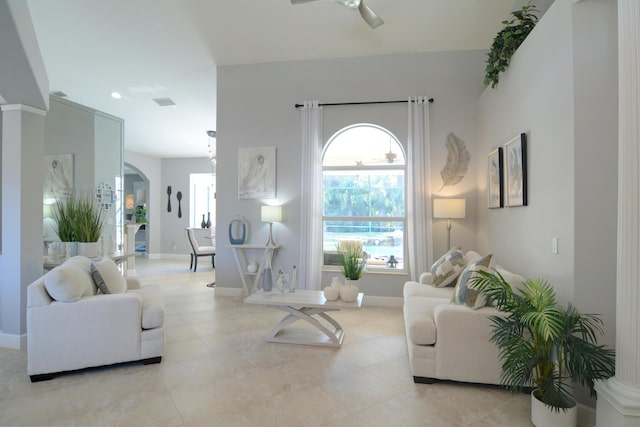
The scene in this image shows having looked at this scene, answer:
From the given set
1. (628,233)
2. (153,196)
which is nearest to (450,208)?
(628,233)

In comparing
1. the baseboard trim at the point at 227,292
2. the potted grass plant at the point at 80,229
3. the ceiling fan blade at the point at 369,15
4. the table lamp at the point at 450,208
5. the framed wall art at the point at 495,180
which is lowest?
the baseboard trim at the point at 227,292

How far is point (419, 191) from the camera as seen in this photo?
4434 mm

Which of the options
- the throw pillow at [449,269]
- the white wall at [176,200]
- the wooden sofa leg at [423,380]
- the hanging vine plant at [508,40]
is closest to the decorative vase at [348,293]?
the wooden sofa leg at [423,380]

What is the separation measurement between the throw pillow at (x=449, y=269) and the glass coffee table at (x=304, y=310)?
0.96 m

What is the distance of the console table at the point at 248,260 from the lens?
491 cm

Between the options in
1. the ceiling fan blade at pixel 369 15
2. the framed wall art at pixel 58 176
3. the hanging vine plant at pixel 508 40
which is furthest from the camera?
the framed wall art at pixel 58 176

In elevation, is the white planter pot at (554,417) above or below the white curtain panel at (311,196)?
below

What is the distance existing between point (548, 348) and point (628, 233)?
2.57 feet

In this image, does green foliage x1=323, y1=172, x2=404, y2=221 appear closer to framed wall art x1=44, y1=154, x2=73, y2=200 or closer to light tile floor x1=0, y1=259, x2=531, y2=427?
light tile floor x1=0, y1=259, x2=531, y2=427

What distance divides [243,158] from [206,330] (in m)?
2.51

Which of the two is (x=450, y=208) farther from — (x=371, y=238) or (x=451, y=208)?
(x=371, y=238)

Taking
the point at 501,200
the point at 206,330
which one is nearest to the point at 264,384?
the point at 206,330

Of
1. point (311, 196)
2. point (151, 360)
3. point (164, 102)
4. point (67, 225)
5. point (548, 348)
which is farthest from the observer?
point (164, 102)

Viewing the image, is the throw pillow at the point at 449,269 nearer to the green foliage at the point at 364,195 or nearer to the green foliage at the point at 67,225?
the green foliage at the point at 364,195
